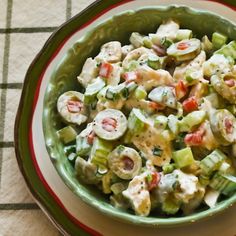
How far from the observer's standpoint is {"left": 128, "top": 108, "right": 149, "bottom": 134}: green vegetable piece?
1441 millimetres

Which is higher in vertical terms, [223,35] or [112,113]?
[223,35]

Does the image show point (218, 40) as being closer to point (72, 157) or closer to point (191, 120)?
point (191, 120)

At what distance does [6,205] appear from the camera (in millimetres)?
1642

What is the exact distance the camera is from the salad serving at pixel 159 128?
4.63 feet

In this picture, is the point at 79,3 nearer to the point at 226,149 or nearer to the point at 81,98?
the point at 81,98

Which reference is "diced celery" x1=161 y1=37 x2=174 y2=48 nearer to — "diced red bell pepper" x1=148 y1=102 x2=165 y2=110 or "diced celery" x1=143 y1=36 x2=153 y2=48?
"diced celery" x1=143 y1=36 x2=153 y2=48

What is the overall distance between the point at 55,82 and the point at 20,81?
0.25 metres

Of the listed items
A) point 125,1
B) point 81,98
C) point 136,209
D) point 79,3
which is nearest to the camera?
point 136,209

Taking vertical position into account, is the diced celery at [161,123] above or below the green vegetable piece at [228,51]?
below

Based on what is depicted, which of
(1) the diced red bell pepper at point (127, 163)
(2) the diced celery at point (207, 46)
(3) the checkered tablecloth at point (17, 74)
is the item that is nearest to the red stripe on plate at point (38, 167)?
(3) the checkered tablecloth at point (17, 74)

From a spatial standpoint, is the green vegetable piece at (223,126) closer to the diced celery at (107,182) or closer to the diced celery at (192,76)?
the diced celery at (192,76)

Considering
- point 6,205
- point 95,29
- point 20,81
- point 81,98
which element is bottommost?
point 6,205

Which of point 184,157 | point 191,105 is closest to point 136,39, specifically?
point 191,105

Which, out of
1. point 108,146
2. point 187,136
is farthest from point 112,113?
point 187,136
